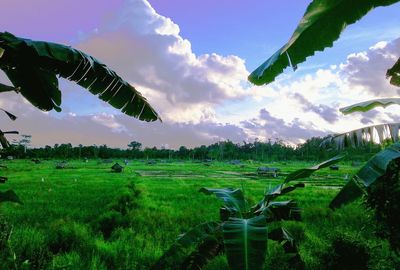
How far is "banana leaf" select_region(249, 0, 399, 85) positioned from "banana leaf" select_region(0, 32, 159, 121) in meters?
1.42

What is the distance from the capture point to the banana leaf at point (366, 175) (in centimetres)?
289

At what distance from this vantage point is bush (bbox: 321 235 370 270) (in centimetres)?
391

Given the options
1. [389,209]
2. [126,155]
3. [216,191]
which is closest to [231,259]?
[216,191]

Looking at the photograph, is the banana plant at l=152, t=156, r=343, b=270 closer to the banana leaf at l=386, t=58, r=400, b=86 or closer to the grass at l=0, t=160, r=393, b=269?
the grass at l=0, t=160, r=393, b=269

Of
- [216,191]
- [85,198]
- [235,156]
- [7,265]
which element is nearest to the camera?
[7,265]

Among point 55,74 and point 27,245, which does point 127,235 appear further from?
point 55,74

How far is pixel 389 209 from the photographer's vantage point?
3.51 meters

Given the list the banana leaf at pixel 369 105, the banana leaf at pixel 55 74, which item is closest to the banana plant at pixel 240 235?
the banana leaf at pixel 369 105

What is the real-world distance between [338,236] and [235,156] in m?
80.8

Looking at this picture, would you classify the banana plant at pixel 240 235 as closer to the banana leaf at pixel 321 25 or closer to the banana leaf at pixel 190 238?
the banana leaf at pixel 190 238

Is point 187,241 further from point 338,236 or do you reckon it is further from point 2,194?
point 338,236

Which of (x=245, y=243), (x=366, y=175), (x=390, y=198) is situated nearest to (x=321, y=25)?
(x=366, y=175)

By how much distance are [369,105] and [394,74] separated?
0.40 m

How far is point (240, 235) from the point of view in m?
2.44
